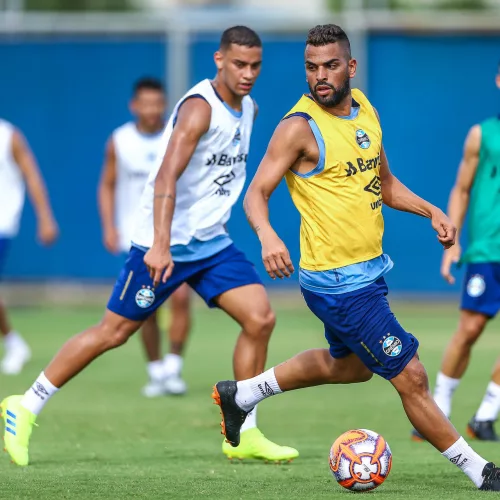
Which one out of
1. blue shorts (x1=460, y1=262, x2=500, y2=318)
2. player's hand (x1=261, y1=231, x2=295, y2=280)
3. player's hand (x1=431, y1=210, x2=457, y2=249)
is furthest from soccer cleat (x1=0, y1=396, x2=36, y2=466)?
blue shorts (x1=460, y1=262, x2=500, y2=318)

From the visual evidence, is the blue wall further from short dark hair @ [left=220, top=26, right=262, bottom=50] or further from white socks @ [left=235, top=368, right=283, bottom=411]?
white socks @ [left=235, top=368, right=283, bottom=411]

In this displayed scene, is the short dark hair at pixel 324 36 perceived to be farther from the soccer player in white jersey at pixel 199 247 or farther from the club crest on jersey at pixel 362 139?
the soccer player in white jersey at pixel 199 247

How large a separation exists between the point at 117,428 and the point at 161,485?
2.50m

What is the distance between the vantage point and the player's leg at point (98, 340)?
7816 millimetres

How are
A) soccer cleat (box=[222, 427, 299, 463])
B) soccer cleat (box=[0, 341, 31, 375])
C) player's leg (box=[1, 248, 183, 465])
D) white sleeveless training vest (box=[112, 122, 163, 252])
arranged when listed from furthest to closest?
soccer cleat (box=[0, 341, 31, 375]) → white sleeveless training vest (box=[112, 122, 163, 252]) → player's leg (box=[1, 248, 183, 465]) → soccer cleat (box=[222, 427, 299, 463])

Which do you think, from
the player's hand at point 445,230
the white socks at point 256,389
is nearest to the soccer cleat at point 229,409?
the white socks at point 256,389

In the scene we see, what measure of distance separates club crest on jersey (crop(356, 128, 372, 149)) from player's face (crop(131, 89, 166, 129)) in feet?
15.9

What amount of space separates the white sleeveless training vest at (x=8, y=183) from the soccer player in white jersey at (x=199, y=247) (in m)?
4.78

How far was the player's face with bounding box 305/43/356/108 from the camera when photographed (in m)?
6.66

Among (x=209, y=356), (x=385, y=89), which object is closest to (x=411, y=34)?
(x=385, y=89)

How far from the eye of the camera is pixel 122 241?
12078 mm

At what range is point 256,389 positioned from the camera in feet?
23.6

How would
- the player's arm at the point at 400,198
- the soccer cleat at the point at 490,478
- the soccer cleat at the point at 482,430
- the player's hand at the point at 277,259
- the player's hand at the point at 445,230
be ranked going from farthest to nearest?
the soccer cleat at the point at 482,430, the player's arm at the point at 400,198, the player's hand at the point at 445,230, the soccer cleat at the point at 490,478, the player's hand at the point at 277,259

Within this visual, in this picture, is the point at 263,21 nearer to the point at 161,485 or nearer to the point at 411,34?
the point at 411,34
